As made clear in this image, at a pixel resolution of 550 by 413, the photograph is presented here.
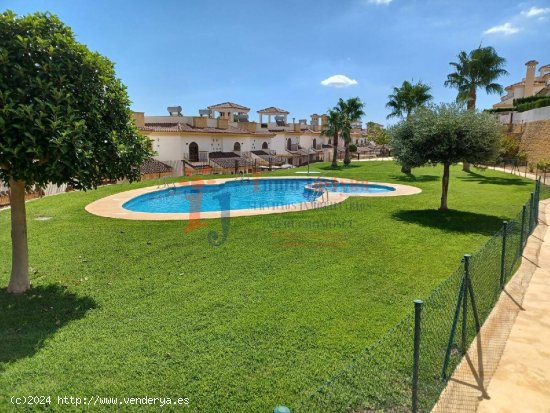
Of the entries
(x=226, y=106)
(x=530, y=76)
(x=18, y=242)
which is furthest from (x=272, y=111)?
(x=18, y=242)

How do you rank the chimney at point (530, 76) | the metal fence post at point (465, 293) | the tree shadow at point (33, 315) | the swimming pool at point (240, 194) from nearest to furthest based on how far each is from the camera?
the metal fence post at point (465, 293) < the tree shadow at point (33, 315) < the swimming pool at point (240, 194) < the chimney at point (530, 76)

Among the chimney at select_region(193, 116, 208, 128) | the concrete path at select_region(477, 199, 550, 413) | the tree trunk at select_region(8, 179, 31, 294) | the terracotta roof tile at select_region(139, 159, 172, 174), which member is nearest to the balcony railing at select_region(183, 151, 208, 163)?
the chimney at select_region(193, 116, 208, 128)

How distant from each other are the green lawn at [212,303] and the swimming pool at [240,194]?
5849mm

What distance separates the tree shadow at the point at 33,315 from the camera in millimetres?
4578

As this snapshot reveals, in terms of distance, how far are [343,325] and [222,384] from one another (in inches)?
79.7

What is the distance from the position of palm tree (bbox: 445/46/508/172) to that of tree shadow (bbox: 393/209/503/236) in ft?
60.8

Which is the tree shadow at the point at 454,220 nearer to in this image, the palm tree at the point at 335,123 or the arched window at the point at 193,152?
the palm tree at the point at 335,123

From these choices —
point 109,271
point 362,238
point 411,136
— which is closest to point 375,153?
point 411,136

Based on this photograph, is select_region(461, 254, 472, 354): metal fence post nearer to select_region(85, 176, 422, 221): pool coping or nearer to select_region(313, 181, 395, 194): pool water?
select_region(85, 176, 422, 221): pool coping

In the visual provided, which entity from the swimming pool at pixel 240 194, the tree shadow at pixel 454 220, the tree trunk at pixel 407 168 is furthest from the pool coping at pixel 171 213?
the tree shadow at pixel 454 220

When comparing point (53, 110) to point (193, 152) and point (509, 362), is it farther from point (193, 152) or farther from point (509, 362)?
point (193, 152)

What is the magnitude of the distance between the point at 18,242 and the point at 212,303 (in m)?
3.76

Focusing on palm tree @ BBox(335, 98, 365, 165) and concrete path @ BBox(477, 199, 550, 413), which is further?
palm tree @ BBox(335, 98, 365, 165)

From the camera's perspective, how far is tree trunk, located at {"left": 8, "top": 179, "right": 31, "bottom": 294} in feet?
20.3
